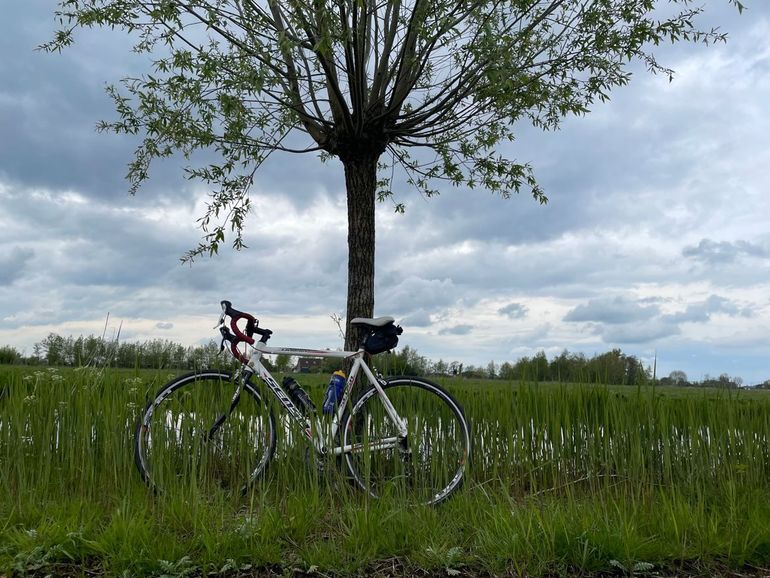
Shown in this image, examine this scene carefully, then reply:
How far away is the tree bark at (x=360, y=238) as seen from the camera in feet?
23.2

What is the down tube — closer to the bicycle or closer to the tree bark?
the bicycle

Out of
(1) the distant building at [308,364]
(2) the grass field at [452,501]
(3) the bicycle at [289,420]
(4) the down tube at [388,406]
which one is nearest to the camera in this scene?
(2) the grass field at [452,501]

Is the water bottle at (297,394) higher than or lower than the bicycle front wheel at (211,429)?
higher

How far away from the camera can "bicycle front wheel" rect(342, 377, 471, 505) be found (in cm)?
561

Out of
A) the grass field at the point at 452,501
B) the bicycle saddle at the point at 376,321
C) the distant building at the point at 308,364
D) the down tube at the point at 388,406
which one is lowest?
the grass field at the point at 452,501

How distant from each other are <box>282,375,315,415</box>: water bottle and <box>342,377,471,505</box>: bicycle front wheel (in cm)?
35

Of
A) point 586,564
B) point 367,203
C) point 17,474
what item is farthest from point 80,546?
point 367,203

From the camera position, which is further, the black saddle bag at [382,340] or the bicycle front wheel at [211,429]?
the black saddle bag at [382,340]

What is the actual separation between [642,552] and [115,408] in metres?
4.13

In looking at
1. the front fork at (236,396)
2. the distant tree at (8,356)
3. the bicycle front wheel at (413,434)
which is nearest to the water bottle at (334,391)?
the bicycle front wheel at (413,434)

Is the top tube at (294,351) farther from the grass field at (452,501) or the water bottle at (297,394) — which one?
the grass field at (452,501)

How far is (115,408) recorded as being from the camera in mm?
5598

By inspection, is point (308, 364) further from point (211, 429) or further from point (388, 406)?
point (211, 429)

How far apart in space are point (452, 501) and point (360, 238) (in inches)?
119
